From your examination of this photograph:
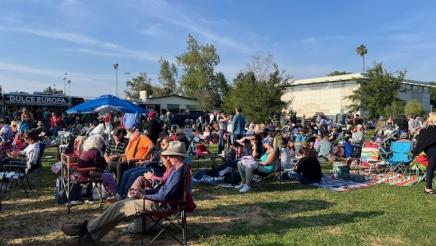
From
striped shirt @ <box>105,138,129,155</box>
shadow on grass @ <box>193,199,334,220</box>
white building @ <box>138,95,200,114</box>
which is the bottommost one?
shadow on grass @ <box>193,199,334,220</box>

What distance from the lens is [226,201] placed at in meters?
7.63

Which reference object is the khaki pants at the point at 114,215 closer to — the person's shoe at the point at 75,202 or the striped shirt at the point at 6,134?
the person's shoe at the point at 75,202

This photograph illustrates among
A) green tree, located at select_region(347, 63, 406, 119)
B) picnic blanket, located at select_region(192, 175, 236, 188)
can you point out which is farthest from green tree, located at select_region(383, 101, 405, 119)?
picnic blanket, located at select_region(192, 175, 236, 188)

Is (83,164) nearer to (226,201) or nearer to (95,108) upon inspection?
(226,201)

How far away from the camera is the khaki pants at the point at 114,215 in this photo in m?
4.84

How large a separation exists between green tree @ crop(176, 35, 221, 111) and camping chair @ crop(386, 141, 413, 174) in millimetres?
43307

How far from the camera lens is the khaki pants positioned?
4844 millimetres

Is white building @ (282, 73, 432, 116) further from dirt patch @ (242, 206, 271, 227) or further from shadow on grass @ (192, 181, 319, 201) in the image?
dirt patch @ (242, 206, 271, 227)

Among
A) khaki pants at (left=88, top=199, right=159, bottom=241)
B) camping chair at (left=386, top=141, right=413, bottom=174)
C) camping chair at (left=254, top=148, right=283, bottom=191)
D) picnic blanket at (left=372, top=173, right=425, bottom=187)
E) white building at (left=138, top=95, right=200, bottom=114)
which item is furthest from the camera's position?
white building at (left=138, top=95, right=200, bottom=114)

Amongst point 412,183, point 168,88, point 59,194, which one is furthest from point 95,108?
point 168,88

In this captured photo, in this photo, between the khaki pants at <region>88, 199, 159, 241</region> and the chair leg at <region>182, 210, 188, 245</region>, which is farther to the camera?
the chair leg at <region>182, 210, 188, 245</region>

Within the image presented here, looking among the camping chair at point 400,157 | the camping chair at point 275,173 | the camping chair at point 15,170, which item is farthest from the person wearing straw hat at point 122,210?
the camping chair at point 400,157

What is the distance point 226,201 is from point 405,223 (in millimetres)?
2955

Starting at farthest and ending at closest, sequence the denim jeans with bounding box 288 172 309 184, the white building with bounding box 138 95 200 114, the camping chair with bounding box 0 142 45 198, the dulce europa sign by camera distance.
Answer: the white building with bounding box 138 95 200 114
the dulce europa sign
the denim jeans with bounding box 288 172 309 184
the camping chair with bounding box 0 142 45 198
